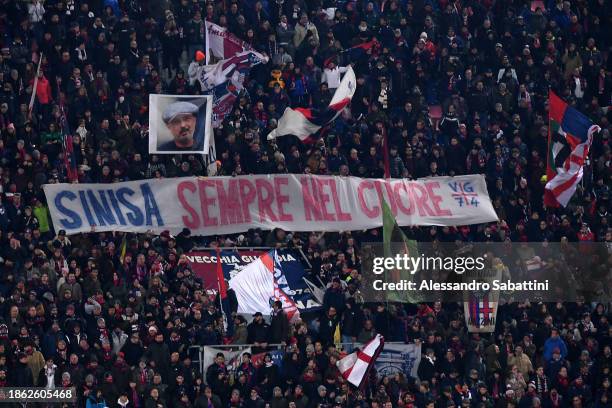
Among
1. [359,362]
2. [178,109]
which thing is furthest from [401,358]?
[178,109]

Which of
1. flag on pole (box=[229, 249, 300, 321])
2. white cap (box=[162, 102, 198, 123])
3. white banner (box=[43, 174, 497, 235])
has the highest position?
white cap (box=[162, 102, 198, 123])

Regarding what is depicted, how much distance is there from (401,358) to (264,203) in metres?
4.38

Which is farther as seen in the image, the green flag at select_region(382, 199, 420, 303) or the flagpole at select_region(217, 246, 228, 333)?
the green flag at select_region(382, 199, 420, 303)

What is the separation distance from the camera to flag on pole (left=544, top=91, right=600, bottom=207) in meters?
36.9

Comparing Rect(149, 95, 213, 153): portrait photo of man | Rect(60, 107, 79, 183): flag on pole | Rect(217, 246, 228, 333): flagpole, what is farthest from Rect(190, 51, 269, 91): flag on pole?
Rect(217, 246, 228, 333): flagpole

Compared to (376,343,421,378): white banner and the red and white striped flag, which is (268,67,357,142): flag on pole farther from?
the red and white striped flag

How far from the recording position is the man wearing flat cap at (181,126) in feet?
119

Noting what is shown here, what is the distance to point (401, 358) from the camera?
33.1 m

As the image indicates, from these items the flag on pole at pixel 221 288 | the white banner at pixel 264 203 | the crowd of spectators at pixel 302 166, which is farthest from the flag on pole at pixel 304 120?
the flag on pole at pixel 221 288

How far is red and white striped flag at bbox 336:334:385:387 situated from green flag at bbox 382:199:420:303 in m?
1.93

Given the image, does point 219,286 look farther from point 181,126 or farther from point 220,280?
point 181,126

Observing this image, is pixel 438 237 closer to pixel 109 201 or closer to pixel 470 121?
pixel 470 121

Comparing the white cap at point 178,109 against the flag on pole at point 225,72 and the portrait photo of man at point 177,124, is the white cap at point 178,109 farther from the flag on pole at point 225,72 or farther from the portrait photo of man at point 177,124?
the flag on pole at point 225,72

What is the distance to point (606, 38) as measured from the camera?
4100 cm
